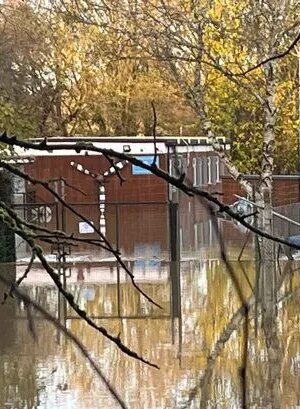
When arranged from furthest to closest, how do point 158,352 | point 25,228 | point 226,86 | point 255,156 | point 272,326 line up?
point 255,156 < point 226,86 < point 272,326 < point 158,352 < point 25,228

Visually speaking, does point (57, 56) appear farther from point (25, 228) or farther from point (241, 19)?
point (25, 228)

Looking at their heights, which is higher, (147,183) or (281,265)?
(147,183)

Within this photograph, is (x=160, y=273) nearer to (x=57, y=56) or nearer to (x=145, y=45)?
(x=145, y=45)

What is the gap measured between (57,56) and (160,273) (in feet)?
39.5

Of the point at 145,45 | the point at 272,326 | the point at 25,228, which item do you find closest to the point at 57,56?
the point at 145,45

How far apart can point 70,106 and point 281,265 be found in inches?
619

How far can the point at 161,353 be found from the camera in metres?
8.56

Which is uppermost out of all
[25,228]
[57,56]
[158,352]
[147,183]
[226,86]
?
[57,56]

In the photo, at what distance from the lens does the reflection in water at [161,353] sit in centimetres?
697

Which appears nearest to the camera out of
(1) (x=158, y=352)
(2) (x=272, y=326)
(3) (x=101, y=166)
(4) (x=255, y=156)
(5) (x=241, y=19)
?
(1) (x=158, y=352)

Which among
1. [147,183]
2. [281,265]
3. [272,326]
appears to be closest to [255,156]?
[147,183]

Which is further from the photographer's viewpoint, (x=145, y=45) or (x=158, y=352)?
(x=145, y=45)

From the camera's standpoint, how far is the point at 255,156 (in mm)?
26797

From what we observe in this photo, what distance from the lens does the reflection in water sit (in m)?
6.97
